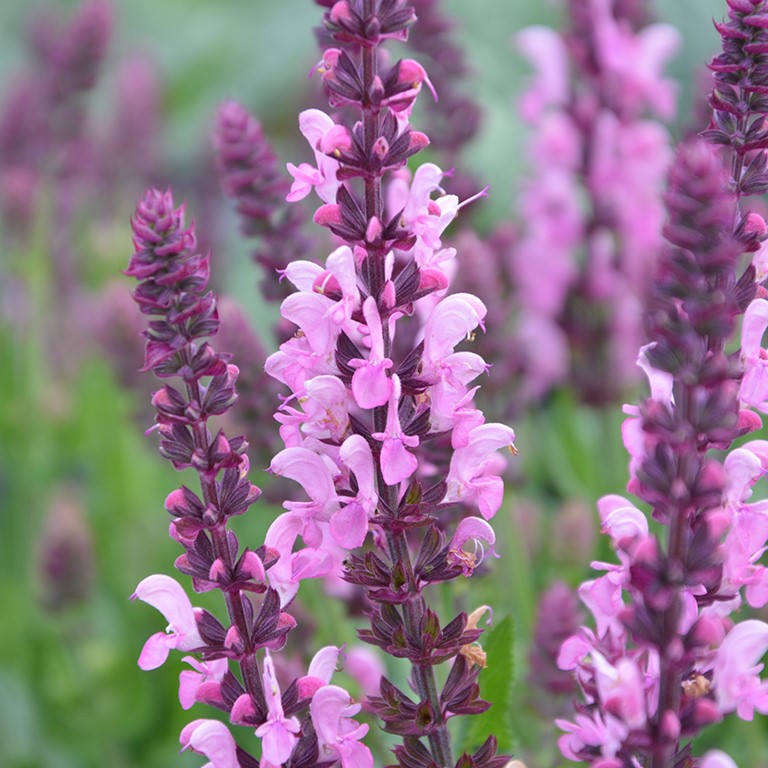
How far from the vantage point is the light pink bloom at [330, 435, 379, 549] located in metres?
0.51

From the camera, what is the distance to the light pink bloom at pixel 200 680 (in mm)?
544

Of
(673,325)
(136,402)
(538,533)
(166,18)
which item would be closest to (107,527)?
(136,402)

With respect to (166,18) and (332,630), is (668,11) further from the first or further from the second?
(166,18)

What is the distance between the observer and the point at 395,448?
504mm

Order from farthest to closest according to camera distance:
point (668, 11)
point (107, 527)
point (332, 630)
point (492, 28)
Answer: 1. point (492, 28)
2. point (668, 11)
3. point (107, 527)
4. point (332, 630)

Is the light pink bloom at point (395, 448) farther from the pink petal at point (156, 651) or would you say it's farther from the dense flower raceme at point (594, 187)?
the dense flower raceme at point (594, 187)

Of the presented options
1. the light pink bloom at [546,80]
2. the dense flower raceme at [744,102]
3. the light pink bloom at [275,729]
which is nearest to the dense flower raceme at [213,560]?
the light pink bloom at [275,729]

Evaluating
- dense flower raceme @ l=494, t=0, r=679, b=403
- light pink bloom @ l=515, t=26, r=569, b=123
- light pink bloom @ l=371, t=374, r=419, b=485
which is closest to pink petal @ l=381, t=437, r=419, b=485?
light pink bloom @ l=371, t=374, r=419, b=485

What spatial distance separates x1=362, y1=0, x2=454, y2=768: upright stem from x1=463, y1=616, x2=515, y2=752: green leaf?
0.11 metres

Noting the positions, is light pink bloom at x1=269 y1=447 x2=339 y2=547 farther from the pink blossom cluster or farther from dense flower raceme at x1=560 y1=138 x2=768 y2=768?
dense flower raceme at x1=560 y1=138 x2=768 y2=768

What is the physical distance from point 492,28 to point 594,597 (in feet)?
7.18

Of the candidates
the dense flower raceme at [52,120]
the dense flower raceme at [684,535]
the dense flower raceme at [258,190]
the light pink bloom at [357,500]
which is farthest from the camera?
the dense flower raceme at [52,120]

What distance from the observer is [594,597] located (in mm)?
537

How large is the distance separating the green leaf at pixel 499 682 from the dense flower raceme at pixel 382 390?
0.32 ft
